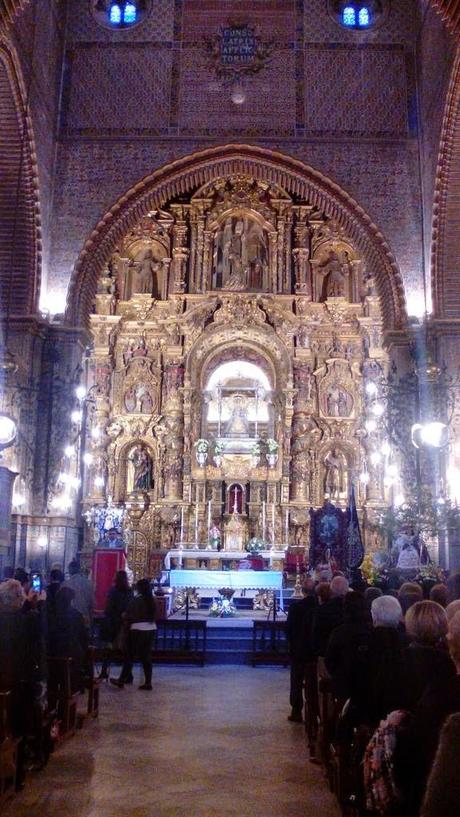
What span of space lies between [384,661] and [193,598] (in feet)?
52.7

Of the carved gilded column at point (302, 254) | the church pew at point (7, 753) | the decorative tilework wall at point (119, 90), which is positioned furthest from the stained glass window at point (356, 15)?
the church pew at point (7, 753)

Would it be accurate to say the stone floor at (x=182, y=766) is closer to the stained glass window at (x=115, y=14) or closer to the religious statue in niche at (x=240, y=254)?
the religious statue in niche at (x=240, y=254)

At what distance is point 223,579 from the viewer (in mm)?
16922

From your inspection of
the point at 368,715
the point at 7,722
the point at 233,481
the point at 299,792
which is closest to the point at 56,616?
the point at 7,722

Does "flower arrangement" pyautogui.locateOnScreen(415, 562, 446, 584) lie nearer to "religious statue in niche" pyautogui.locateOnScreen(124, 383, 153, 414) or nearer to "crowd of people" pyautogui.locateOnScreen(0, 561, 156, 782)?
"crowd of people" pyautogui.locateOnScreen(0, 561, 156, 782)

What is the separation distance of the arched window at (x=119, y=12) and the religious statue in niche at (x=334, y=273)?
954cm

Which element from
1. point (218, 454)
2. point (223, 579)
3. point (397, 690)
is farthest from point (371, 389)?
point (397, 690)

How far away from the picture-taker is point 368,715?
16.4ft

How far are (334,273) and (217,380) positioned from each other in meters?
5.46

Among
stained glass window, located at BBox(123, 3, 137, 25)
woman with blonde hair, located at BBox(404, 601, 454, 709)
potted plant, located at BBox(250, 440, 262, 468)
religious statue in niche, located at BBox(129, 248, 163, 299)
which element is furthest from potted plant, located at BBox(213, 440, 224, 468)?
woman with blonde hair, located at BBox(404, 601, 454, 709)

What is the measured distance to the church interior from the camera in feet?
24.1

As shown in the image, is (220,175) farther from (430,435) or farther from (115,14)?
(430,435)

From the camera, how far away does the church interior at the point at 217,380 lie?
7.34m

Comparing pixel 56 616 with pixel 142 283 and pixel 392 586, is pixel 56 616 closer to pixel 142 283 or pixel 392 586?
pixel 392 586
